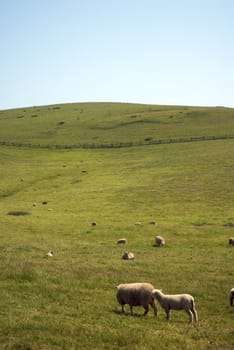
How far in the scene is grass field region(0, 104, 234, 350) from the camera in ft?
50.0

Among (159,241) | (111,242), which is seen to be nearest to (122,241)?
(111,242)

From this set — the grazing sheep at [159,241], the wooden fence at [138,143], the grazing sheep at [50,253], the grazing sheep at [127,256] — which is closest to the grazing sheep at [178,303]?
the grazing sheep at [127,256]

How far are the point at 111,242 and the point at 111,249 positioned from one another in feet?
10.00

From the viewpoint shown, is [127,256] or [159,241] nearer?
[127,256]

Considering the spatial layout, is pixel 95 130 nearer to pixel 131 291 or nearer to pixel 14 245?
pixel 14 245

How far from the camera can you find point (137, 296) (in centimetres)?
1777

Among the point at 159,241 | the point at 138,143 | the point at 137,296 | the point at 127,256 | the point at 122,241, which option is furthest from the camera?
the point at 138,143

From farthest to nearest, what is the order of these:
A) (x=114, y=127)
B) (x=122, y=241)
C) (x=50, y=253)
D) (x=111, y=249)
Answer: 1. (x=114, y=127)
2. (x=122, y=241)
3. (x=111, y=249)
4. (x=50, y=253)

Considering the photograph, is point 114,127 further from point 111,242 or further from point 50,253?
point 50,253

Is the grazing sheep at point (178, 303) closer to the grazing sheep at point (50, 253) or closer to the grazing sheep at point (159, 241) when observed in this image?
the grazing sheep at point (50, 253)

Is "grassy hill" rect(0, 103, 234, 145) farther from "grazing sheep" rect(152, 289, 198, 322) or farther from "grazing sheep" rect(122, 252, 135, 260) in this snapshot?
"grazing sheep" rect(152, 289, 198, 322)

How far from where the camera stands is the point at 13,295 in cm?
1878

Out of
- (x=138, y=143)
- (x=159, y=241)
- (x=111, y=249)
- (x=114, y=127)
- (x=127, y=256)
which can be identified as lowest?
(x=111, y=249)

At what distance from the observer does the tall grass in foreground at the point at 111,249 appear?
15.1 meters
